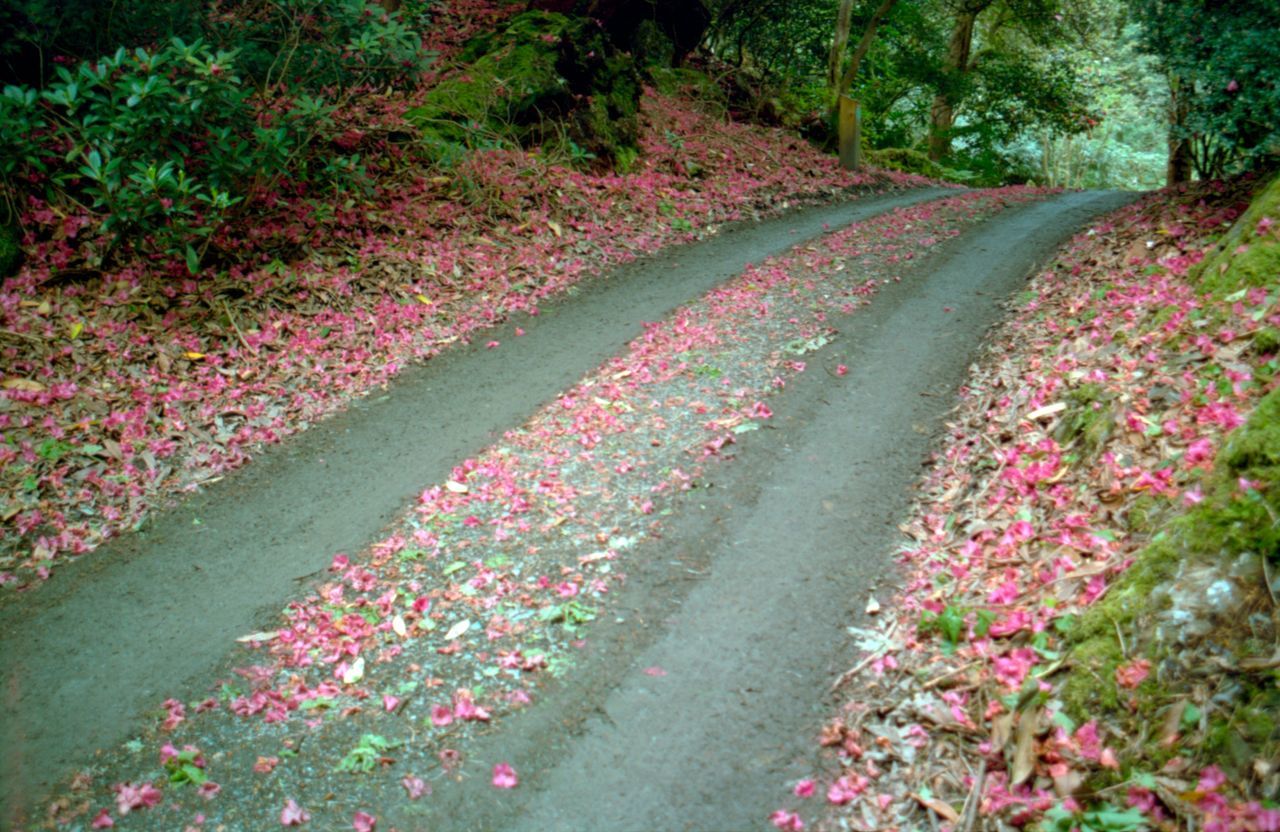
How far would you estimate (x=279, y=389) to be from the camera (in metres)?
8.64

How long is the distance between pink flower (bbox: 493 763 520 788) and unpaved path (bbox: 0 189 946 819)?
2146 mm

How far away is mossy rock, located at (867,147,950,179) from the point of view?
24.0 meters

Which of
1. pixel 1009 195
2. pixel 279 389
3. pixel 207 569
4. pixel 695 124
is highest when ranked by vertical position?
pixel 695 124

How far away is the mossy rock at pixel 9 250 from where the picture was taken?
29.5 ft

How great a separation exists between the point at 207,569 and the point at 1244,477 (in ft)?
22.3

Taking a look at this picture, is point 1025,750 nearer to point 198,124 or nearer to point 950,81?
Result: point 198,124

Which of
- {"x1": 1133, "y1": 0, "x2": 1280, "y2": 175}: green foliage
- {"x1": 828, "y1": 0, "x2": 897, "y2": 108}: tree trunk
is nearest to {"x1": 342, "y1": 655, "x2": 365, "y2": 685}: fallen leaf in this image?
{"x1": 1133, "y1": 0, "x2": 1280, "y2": 175}: green foliage

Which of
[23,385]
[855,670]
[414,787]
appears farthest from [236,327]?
[855,670]

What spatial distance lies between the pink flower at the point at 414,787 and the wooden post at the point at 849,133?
1818cm

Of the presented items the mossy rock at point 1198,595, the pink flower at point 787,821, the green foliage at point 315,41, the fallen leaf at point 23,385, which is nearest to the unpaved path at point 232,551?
the fallen leaf at point 23,385

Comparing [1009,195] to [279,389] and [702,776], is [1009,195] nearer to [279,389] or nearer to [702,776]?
[279,389]

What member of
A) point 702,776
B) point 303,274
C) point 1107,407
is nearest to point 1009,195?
point 1107,407

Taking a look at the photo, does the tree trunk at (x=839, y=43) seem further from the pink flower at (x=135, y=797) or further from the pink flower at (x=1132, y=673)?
the pink flower at (x=135, y=797)

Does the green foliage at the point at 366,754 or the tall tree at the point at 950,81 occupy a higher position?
the tall tree at the point at 950,81
